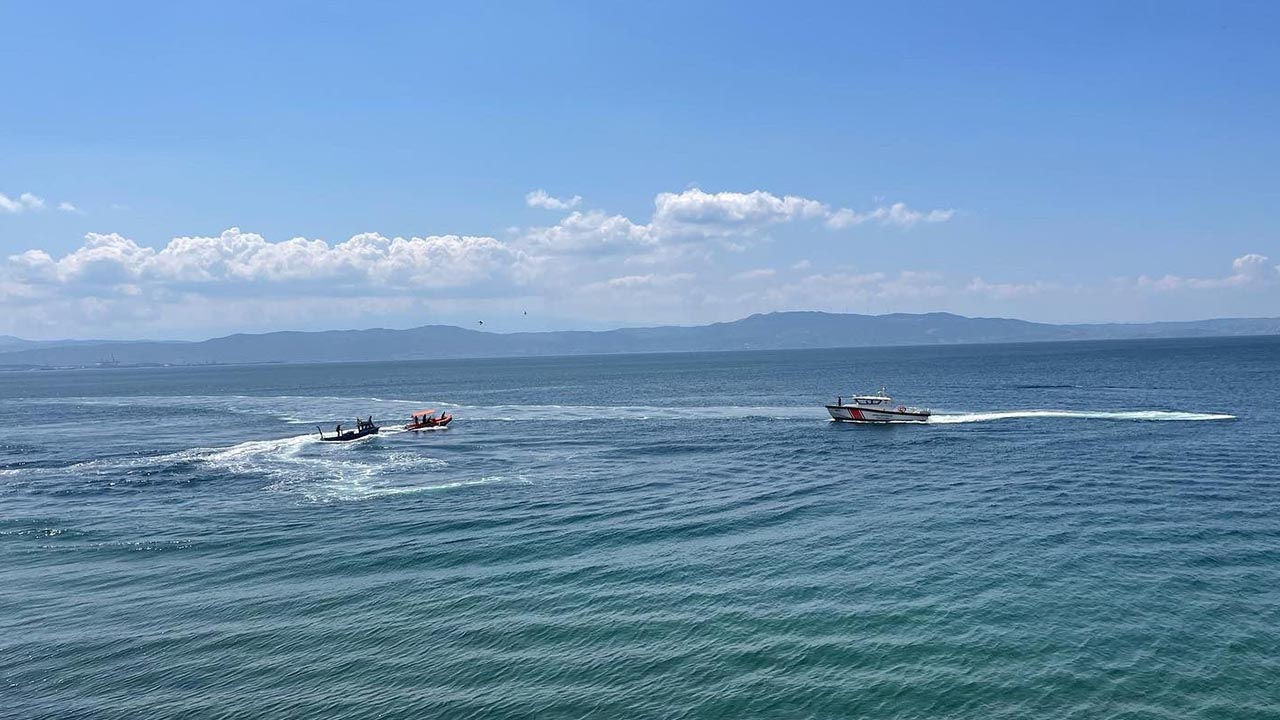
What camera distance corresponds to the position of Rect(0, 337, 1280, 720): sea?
31.4 metres

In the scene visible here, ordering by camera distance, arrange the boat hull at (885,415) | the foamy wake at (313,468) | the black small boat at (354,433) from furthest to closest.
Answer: the boat hull at (885,415) → the black small boat at (354,433) → the foamy wake at (313,468)

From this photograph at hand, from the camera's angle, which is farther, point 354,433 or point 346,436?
point 354,433

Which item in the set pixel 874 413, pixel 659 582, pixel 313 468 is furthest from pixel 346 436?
pixel 659 582

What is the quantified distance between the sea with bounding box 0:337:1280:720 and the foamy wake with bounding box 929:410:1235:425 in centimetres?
1508

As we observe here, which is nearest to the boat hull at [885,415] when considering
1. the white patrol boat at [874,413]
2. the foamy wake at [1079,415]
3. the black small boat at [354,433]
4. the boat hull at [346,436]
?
the white patrol boat at [874,413]

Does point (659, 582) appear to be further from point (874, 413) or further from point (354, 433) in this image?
point (874, 413)

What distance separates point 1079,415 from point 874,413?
2780 centimetres

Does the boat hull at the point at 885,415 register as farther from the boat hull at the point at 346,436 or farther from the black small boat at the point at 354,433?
the boat hull at the point at 346,436

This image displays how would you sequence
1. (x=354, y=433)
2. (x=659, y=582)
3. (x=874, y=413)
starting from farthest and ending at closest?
(x=874, y=413)
(x=354, y=433)
(x=659, y=582)

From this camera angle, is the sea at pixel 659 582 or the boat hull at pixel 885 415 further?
the boat hull at pixel 885 415

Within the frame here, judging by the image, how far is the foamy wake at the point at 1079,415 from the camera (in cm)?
10481

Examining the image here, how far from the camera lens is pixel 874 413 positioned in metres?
115

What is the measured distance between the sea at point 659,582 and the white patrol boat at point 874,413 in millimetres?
22183

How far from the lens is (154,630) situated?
38719 mm
